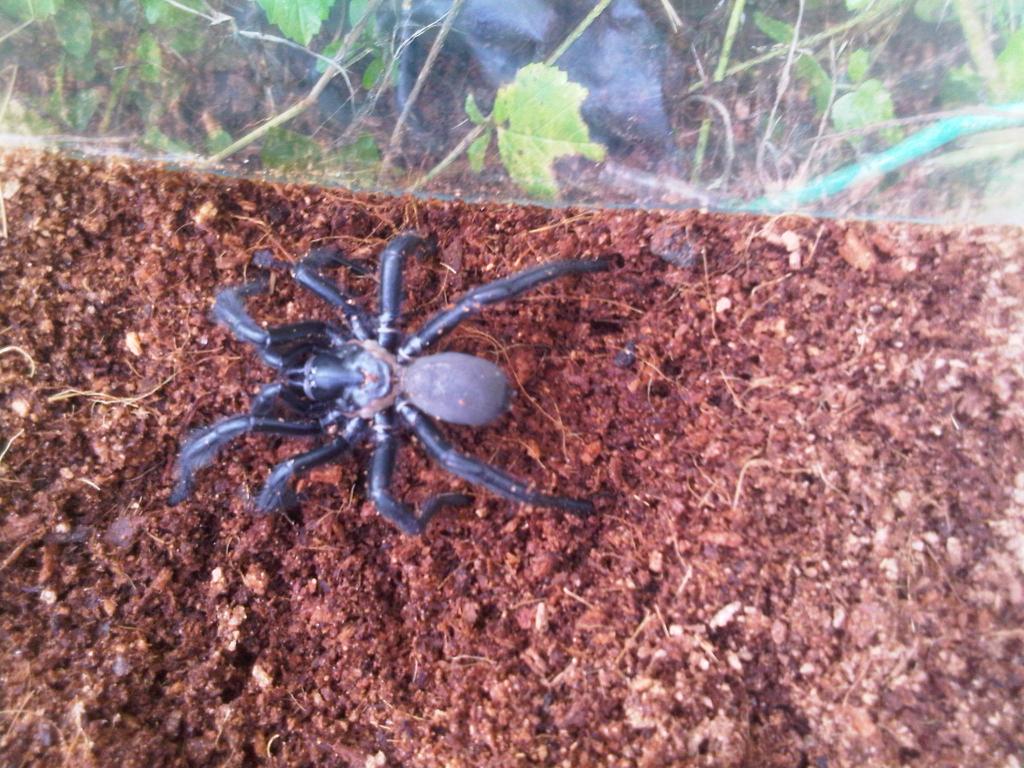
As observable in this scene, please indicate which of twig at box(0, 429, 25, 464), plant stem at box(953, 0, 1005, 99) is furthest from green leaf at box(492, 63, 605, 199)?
twig at box(0, 429, 25, 464)

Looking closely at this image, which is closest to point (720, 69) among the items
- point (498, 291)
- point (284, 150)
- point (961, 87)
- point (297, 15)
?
point (961, 87)

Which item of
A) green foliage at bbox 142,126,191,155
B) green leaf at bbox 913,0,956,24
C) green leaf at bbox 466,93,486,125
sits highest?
green leaf at bbox 913,0,956,24

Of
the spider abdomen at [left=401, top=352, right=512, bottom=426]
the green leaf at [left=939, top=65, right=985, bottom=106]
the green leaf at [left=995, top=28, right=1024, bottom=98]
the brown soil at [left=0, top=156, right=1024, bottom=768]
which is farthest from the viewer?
the green leaf at [left=939, top=65, right=985, bottom=106]

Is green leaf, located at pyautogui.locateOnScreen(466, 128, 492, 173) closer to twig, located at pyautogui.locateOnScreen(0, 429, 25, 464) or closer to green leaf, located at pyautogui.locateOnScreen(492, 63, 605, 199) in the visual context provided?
green leaf, located at pyautogui.locateOnScreen(492, 63, 605, 199)

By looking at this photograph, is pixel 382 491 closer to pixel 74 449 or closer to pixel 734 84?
pixel 74 449

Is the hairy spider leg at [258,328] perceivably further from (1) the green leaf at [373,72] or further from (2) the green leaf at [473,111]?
(2) the green leaf at [473,111]

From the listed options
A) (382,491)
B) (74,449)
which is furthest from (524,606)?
(74,449)
